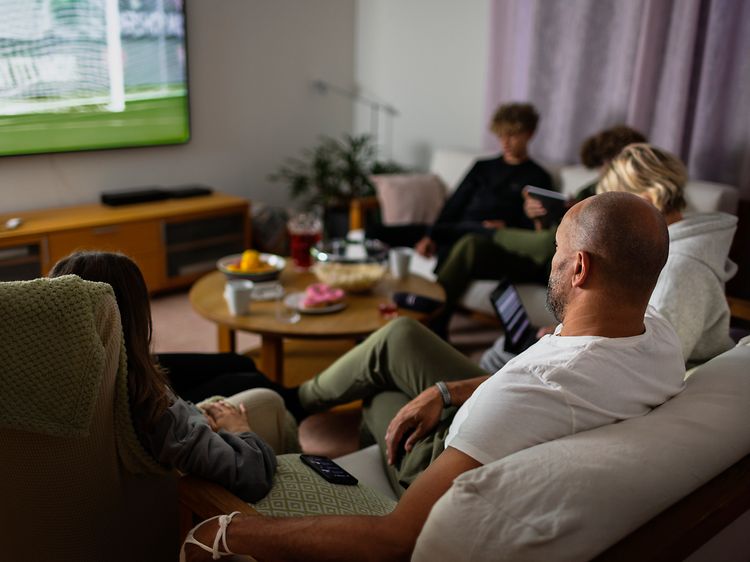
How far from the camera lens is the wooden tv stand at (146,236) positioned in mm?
3631

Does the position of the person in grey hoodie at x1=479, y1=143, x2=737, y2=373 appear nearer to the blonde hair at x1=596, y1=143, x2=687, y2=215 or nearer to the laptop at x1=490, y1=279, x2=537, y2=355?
the blonde hair at x1=596, y1=143, x2=687, y2=215

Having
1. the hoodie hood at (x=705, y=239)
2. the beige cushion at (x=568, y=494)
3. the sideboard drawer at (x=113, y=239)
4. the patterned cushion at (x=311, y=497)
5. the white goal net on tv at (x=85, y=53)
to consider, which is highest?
the white goal net on tv at (x=85, y=53)

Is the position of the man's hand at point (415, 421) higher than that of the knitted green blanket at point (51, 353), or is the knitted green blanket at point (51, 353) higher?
the knitted green blanket at point (51, 353)

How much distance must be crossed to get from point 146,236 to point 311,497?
2.89 metres

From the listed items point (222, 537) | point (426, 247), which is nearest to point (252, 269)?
point (426, 247)

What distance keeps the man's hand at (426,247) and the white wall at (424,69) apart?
4.09 ft

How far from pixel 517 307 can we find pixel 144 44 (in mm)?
2882

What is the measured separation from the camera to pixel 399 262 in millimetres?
3141

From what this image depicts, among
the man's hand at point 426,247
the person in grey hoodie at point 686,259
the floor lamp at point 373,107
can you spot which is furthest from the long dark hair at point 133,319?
the floor lamp at point 373,107

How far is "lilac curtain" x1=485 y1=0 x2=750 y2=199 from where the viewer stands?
3441 millimetres

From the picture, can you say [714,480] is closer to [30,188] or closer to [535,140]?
[535,140]

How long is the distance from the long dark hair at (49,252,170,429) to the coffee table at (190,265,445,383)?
3.93ft

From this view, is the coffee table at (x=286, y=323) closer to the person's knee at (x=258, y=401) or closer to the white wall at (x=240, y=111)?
the person's knee at (x=258, y=401)

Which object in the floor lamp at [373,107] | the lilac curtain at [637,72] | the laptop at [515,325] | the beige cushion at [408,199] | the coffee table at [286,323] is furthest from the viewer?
the floor lamp at [373,107]
